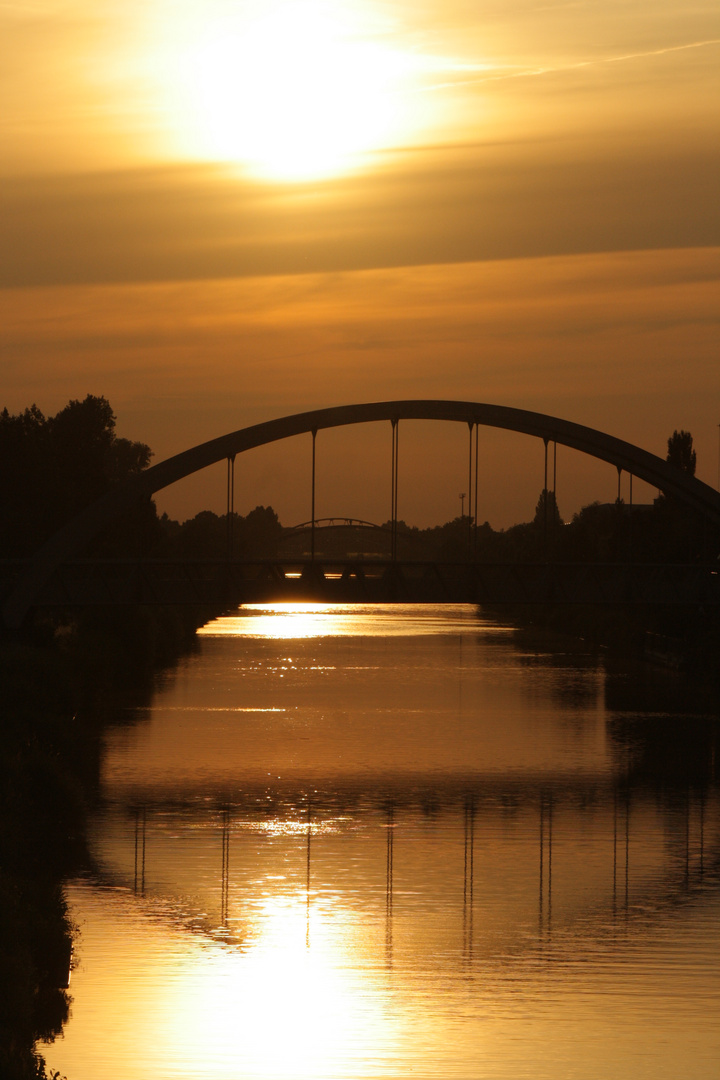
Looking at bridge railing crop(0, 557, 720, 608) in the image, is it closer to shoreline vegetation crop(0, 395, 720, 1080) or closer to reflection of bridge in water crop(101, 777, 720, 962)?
shoreline vegetation crop(0, 395, 720, 1080)

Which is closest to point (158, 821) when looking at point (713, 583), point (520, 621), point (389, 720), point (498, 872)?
point (498, 872)

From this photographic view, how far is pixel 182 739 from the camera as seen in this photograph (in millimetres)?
50969

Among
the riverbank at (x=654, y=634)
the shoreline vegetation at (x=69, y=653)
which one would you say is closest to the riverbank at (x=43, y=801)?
the shoreline vegetation at (x=69, y=653)

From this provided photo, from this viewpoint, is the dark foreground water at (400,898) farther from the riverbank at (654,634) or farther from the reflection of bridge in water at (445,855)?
the riverbank at (654,634)

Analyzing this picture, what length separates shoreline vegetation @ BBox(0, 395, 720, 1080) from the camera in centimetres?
2311

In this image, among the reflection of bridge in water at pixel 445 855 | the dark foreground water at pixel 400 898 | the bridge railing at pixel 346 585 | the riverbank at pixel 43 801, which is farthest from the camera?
the bridge railing at pixel 346 585

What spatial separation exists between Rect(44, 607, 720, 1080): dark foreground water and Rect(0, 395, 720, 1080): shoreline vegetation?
901 mm

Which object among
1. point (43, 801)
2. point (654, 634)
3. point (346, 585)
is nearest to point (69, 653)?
point (346, 585)

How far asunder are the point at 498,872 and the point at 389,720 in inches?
974

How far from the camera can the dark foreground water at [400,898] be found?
2177cm

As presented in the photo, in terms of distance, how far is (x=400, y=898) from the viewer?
1186 inches

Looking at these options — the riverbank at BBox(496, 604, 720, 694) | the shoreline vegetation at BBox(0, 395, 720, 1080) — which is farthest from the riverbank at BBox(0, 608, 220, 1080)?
the riverbank at BBox(496, 604, 720, 694)

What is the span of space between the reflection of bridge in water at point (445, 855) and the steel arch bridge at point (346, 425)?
12388 mm

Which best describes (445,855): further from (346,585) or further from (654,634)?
(654,634)
